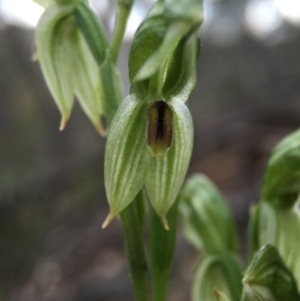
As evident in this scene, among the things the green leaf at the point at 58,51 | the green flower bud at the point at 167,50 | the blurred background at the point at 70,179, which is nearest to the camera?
the green flower bud at the point at 167,50

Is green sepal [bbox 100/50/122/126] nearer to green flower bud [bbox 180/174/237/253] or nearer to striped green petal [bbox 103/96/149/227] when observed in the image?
striped green petal [bbox 103/96/149/227]

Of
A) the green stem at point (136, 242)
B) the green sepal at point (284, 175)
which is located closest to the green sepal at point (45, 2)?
the green stem at point (136, 242)

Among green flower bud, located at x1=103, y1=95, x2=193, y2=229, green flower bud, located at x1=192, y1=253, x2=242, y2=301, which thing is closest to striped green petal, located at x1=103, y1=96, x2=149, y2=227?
green flower bud, located at x1=103, y1=95, x2=193, y2=229

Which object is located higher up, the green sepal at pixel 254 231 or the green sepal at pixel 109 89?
the green sepal at pixel 109 89

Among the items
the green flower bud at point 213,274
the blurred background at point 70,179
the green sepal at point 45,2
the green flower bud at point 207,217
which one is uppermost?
the green sepal at point 45,2

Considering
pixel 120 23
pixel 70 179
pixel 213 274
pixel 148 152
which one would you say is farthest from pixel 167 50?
pixel 70 179

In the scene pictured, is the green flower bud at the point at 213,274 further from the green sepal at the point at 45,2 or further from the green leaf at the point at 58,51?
the green sepal at the point at 45,2
